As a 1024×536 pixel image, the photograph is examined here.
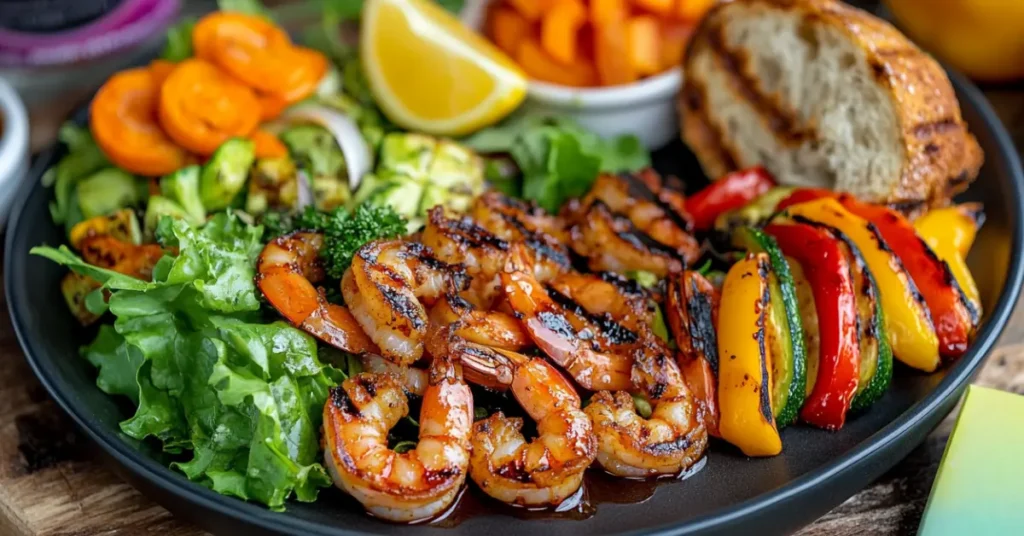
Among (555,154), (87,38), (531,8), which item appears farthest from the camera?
(87,38)

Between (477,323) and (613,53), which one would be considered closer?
(477,323)

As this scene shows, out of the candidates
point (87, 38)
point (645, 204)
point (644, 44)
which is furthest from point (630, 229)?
point (87, 38)

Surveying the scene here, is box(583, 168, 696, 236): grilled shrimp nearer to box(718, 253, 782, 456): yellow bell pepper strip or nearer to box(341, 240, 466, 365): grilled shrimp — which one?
box(718, 253, 782, 456): yellow bell pepper strip

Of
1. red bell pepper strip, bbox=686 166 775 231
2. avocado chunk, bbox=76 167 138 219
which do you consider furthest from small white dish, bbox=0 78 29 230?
red bell pepper strip, bbox=686 166 775 231

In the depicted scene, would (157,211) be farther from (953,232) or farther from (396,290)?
(953,232)

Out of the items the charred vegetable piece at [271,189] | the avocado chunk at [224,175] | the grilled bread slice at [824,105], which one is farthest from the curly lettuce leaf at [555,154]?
the avocado chunk at [224,175]

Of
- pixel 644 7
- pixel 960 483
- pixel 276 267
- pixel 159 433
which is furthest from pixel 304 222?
pixel 960 483

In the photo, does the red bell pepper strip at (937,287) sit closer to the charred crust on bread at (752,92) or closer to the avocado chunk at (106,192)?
the charred crust on bread at (752,92)
